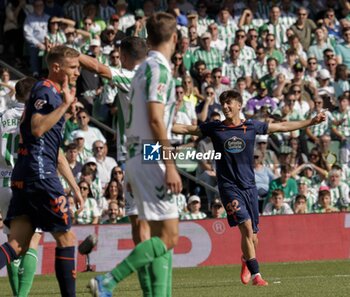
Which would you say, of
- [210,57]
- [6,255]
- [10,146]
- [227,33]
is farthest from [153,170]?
[227,33]

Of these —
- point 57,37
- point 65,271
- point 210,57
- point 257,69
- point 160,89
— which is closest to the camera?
point 160,89

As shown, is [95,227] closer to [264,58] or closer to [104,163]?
[104,163]

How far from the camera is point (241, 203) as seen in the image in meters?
14.0

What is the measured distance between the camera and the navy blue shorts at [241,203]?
13969 millimetres

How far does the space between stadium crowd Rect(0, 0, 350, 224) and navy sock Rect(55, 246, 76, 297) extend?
9.60 m

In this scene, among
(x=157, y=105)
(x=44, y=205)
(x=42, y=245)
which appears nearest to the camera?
(x=157, y=105)

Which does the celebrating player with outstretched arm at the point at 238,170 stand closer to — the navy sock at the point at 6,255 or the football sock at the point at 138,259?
the navy sock at the point at 6,255

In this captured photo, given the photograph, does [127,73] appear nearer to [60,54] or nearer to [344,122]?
[60,54]

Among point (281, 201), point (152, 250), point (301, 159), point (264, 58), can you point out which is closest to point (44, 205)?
point (152, 250)

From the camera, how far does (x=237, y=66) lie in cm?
2362

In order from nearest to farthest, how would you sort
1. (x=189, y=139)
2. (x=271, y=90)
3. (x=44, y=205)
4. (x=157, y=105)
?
(x=157, y=105) < (x=44, y=205) < (x=189, y=139) < (x=271, y=90)

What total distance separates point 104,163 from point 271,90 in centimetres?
458

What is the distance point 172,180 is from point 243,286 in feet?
18.5

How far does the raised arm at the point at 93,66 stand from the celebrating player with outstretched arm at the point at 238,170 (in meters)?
3.75
